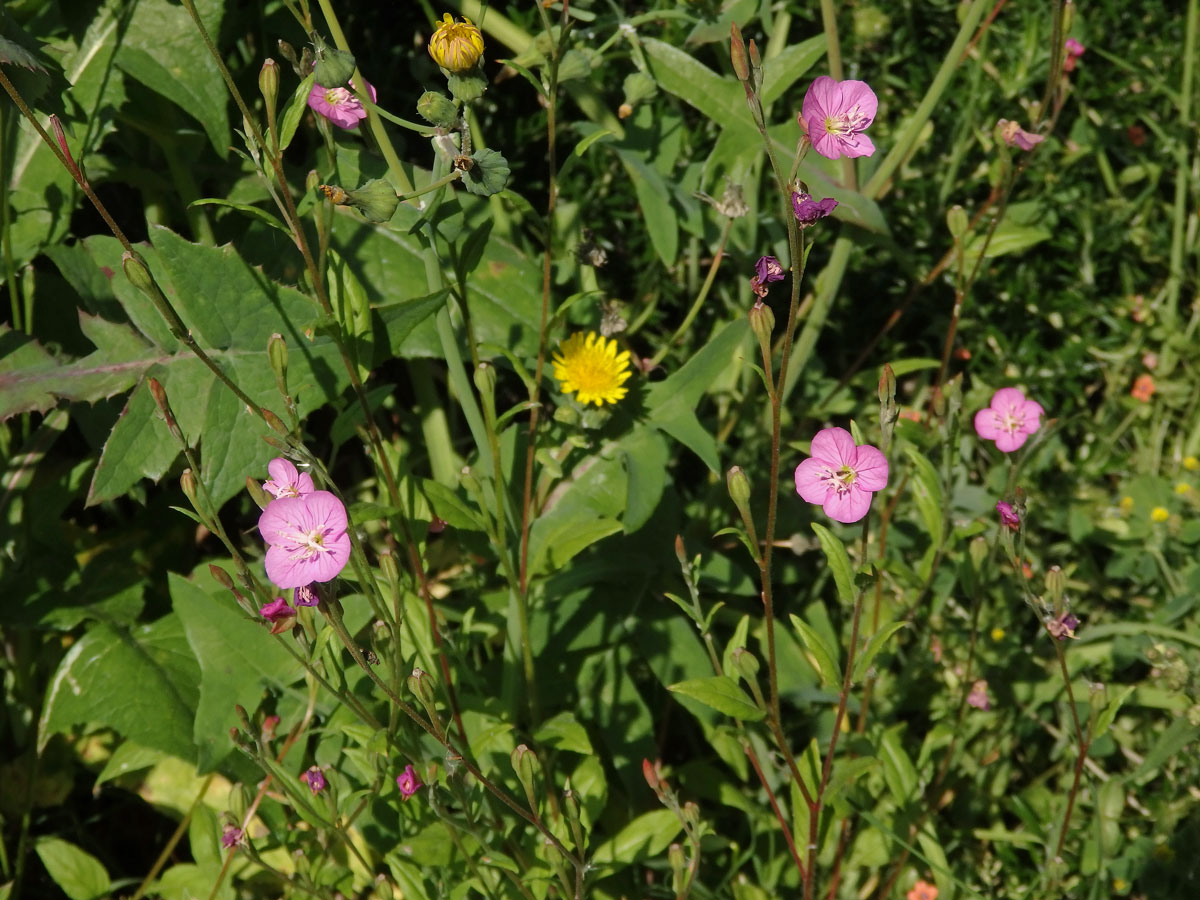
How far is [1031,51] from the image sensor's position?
7.76 ft

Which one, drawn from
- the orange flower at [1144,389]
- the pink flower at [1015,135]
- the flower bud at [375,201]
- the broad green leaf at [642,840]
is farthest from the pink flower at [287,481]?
the orange flower at [1144,389]

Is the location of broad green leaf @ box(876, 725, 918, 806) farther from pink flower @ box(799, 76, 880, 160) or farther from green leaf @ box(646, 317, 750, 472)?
pink flower @ box(799, 76, 880, 160)

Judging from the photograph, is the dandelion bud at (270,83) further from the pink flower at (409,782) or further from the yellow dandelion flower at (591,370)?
the pink flower at (409,782)

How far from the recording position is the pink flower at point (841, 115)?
4.02 ft

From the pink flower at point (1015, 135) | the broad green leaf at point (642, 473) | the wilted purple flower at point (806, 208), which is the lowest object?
the broad green leaf at point (642, 473)

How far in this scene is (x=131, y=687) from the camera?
6.18 ft

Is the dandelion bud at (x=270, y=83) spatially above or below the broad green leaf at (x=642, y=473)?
above

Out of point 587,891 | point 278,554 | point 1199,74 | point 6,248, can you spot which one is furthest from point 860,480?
point 1199,74

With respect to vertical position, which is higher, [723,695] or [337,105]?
[337,105]

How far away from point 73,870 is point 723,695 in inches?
49.0

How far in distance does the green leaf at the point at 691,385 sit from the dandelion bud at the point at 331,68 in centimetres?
77

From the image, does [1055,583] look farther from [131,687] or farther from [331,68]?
[131,687]

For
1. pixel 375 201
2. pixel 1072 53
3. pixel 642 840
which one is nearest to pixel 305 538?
pixel 375 201

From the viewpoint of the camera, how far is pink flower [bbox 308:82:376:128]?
4.68ft
